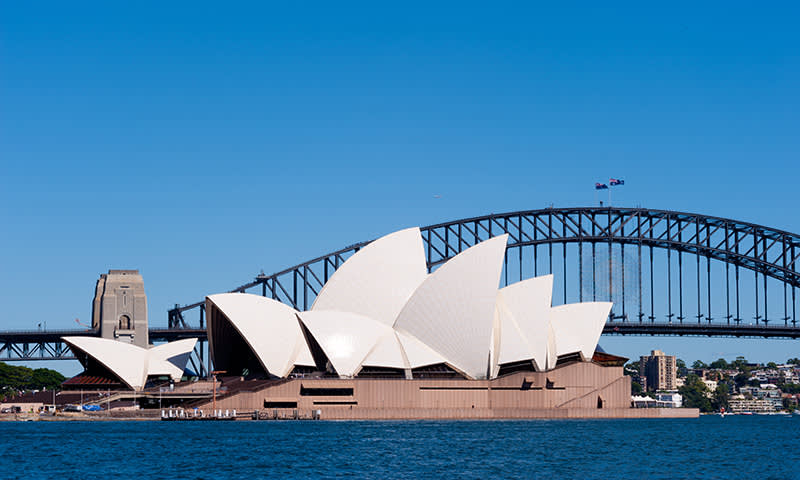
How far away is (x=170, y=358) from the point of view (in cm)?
10275

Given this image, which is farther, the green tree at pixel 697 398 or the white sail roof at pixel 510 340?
the green tree at pixel 697 398

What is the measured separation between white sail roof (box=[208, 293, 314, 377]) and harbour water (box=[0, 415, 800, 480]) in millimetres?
7936

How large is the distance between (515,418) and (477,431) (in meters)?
17.4

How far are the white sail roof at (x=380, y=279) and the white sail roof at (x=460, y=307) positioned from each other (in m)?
2.46

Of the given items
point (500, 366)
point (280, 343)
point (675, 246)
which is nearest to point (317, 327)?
point (280, 343)

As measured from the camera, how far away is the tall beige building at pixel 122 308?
→ 11338cm

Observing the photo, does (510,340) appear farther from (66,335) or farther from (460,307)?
(66,335)

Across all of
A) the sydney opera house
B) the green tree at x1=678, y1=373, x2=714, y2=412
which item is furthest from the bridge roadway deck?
the green tree at x1=678, y1=373, x2=714, y2=412

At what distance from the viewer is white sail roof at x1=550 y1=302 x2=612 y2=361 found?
93500mm

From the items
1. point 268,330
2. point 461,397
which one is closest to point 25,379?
point 268,330

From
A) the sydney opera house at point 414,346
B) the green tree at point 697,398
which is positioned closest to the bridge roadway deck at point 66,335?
the sydney opera house at point 414,346

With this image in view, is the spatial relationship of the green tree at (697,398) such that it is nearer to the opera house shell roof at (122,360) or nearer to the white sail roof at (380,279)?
the white sail roof at (380,279)

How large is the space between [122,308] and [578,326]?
43.7m

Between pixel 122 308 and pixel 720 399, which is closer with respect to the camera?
pixel 122 308
